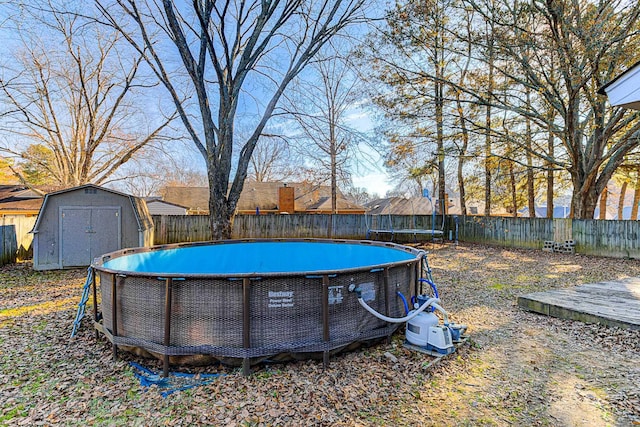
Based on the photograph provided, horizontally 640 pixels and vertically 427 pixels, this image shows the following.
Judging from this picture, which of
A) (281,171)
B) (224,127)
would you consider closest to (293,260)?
(224,127)

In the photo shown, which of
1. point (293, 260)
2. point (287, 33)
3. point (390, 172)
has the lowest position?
point (293, 260)

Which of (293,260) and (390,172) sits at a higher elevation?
(390,172)

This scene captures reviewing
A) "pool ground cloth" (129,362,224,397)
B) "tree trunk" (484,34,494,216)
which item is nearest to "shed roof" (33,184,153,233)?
"pool ground cloth" (129,362,224,397)

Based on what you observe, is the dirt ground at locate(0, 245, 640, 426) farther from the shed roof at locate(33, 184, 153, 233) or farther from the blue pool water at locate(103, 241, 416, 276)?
the shed roof at locate(33, 184, 153, 233)

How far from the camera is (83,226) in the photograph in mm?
7426

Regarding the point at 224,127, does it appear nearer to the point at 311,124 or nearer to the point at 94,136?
the point at 311,124

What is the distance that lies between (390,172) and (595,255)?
24.8 ft

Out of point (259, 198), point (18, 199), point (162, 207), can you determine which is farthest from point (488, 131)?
point (18, 199)

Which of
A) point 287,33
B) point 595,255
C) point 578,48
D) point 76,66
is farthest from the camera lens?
point 76,66

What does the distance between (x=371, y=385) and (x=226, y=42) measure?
7880 mm

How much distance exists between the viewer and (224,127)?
7508 mm

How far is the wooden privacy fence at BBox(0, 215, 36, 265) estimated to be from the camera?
25.7 feet

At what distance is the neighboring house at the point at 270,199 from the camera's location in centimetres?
1962

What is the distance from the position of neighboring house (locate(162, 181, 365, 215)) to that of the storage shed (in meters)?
11.3
